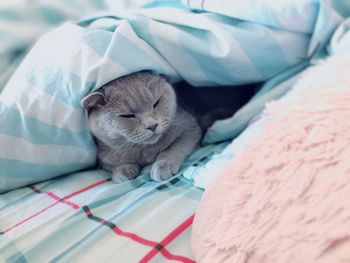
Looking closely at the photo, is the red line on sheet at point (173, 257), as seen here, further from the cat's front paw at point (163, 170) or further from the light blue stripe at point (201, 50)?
the light blue stripe at point (201, 50)

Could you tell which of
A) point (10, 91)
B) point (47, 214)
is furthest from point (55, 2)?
point (47, 214)

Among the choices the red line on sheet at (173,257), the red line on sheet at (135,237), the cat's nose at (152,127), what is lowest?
the red line on sheet at (135,237)

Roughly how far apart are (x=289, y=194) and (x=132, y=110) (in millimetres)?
507

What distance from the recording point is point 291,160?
44 cm

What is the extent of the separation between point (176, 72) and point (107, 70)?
22 cm

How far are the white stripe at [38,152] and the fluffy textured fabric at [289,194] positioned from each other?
434 mm

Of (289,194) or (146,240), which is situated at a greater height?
(289,194)

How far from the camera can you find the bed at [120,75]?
2.08 ft

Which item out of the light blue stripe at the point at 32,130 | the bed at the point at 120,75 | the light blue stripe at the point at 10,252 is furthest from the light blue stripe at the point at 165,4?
the light blue stripe at the point at 10,252

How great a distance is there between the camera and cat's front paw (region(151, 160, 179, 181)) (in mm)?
779

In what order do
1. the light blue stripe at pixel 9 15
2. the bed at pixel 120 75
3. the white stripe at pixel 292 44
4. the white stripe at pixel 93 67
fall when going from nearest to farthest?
the bed at pixel 120 75 < the white stripe at pixel 93 67 < the white stripe at pixel 292 44 < the light blue stripe at pixel 9 15

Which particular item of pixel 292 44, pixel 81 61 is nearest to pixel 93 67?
pixel 81 61

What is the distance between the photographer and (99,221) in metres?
0.63

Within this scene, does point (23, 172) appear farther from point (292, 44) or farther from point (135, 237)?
point (292, 44)
